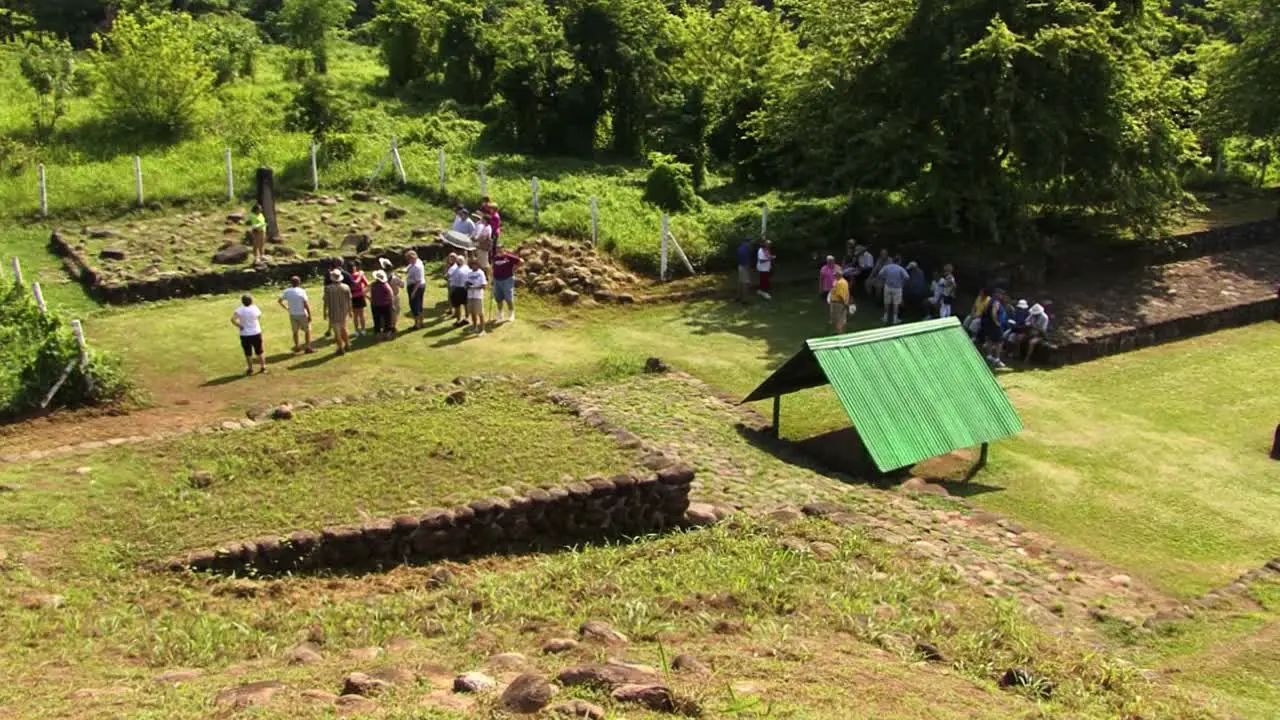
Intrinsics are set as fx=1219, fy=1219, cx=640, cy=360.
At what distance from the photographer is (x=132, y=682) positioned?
25.3 ft

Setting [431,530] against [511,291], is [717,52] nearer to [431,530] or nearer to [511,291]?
[511,291]

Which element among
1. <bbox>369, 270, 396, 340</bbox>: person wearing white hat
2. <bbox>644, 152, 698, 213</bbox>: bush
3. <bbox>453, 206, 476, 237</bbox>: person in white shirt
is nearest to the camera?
<bbox>369, 270, 396, 340</bbox>: person wearing white hat

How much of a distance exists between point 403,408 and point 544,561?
343cm

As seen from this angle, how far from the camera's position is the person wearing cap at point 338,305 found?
16.7m

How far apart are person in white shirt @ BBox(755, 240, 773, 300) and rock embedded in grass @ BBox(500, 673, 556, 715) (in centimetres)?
1378

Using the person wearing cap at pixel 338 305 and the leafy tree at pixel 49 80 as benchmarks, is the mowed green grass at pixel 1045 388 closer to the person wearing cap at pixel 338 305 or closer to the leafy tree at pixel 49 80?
the person wearing cap at pixel 338 305

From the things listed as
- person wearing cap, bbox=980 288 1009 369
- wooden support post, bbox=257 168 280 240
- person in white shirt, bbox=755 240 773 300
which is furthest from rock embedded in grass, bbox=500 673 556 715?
wooden support post, bbox=257 168 280 240

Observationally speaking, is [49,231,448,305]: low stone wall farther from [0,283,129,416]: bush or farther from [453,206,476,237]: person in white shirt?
[0,283,129,416]: bush

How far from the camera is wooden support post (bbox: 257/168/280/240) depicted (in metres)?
20.4

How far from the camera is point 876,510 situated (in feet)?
39.7

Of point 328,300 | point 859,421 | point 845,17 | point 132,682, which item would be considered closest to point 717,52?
point 845,17

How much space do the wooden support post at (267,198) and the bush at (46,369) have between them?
18.6 feet

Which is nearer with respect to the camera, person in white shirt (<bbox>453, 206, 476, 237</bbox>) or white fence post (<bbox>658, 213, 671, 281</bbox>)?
person in white shirt (<bbox>453, 206, 476, 237</bbox>)

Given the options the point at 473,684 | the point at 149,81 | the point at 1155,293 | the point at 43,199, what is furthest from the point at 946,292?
the point at 149,81
